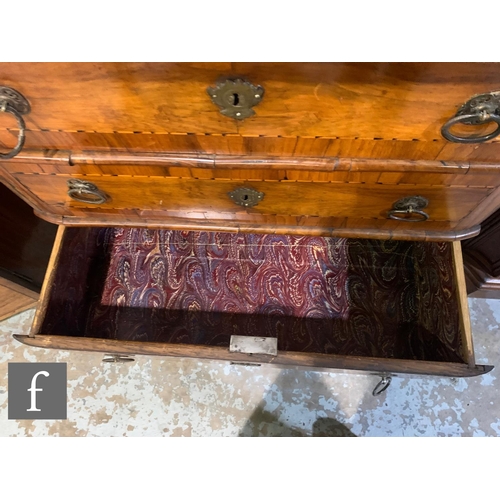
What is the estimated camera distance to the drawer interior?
1225mm

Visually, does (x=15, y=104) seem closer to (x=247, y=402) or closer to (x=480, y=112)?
(x=480, y=112)

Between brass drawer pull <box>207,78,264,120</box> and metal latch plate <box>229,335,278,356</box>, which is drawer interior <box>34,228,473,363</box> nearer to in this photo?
metal latch plate <box>229,335,278,356</box>

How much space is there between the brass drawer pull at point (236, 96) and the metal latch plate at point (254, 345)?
1.63ft

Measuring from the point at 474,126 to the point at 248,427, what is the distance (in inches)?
42.8

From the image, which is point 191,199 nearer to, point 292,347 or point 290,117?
point 290,117

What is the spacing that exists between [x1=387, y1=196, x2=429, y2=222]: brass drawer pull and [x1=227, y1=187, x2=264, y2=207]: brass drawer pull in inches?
11.5

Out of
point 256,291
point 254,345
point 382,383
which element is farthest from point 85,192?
point 382,383

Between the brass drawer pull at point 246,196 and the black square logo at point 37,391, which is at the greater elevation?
the brass drawer pull at point 246,196

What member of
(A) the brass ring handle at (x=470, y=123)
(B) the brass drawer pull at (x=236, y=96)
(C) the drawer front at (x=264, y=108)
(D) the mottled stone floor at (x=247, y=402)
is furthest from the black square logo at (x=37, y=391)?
(A) the brass ring handle at (x=470, y=123)

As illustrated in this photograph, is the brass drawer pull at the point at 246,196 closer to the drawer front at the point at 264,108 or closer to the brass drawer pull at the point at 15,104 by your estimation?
the drawer front at the point at 264,108

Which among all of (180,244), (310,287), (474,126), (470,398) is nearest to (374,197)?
(474,126)

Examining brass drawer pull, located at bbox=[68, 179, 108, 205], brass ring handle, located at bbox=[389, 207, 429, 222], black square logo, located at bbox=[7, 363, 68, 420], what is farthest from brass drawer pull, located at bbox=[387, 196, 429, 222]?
black square logo, located at bbox=[7, 363, 68, 420]

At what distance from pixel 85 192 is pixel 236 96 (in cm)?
45

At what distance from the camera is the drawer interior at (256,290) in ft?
4.02
